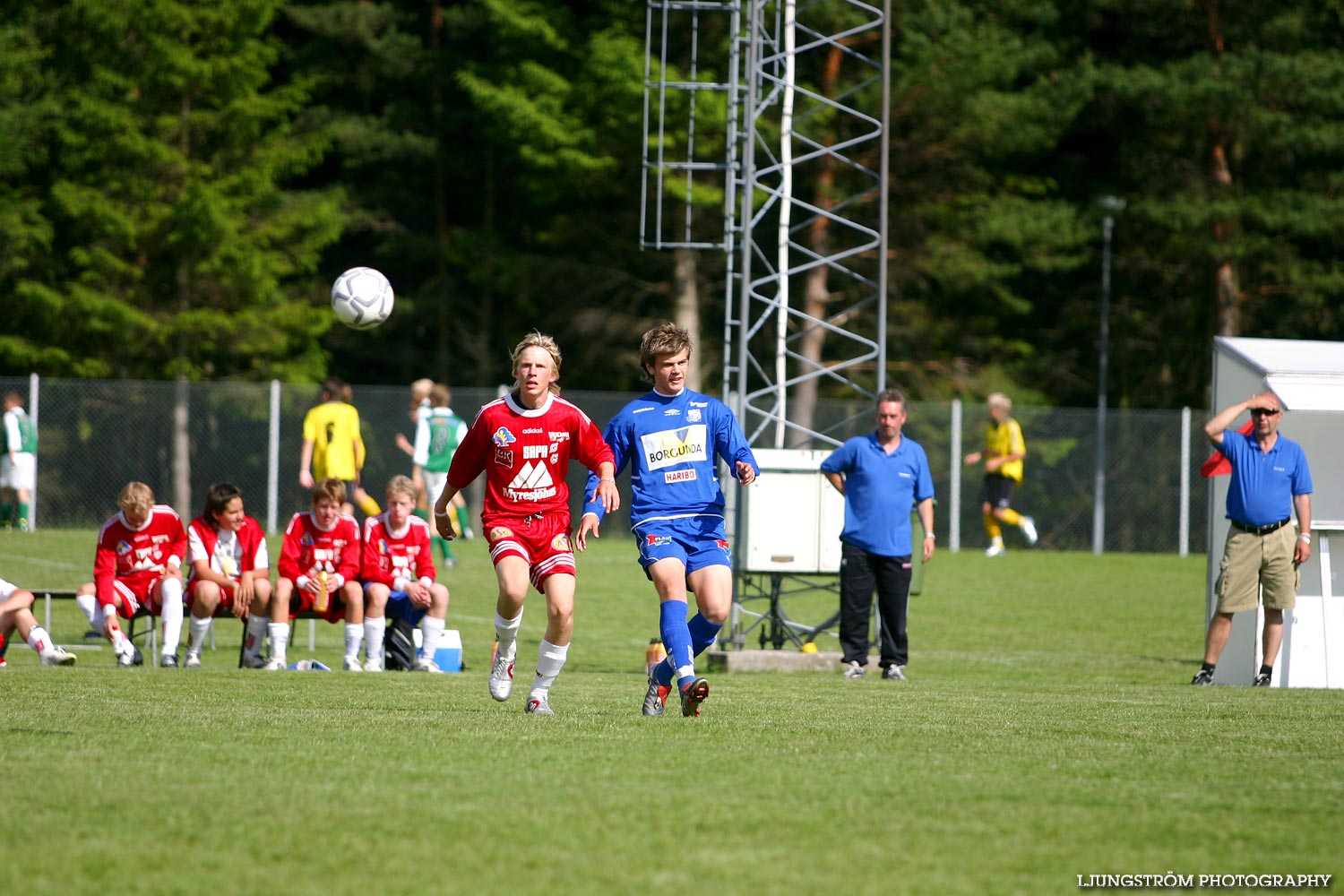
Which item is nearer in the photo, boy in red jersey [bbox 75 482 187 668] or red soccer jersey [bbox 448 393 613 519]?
red soccer jersey [bbox 448 393 613 519]

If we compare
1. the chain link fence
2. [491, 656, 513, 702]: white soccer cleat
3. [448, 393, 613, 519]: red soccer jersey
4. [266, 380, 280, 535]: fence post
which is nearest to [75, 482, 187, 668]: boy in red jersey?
[491, 656, 513, 702]: white soccer cleat

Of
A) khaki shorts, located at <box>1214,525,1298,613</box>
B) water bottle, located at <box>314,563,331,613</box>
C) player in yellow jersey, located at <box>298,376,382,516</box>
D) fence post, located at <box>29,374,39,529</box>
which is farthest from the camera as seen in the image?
fence post, located at <box>29,374,39,529</box>

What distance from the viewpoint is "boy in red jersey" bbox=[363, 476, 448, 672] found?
11664mm

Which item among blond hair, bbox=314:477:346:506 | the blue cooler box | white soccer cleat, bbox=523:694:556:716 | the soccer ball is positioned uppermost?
the soccer ball

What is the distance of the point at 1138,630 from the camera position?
16047 mm

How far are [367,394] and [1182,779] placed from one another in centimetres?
2270

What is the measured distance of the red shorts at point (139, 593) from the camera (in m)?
11.2

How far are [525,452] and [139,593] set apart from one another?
4.75 meters

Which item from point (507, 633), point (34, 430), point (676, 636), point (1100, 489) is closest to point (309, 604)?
point (507, 633)

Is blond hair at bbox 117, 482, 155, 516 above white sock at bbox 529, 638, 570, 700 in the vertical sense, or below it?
above

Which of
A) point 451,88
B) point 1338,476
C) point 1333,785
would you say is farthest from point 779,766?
point 451,88

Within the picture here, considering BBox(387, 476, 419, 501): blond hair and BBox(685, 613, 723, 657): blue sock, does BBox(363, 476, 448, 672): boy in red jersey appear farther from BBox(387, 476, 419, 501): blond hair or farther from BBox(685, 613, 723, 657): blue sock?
BBox(685, 613, 723, 657): blue sock

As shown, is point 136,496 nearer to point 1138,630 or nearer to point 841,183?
point 1138,630

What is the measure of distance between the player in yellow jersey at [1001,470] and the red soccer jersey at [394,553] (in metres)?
14.5
